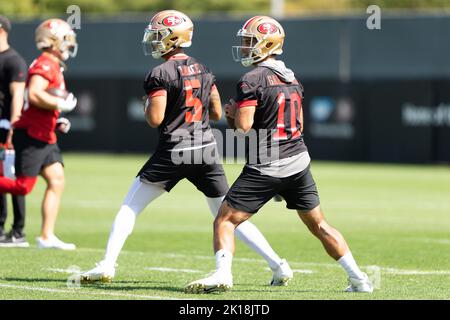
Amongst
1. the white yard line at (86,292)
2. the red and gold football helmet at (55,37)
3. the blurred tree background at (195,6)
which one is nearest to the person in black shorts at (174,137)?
the white yard line at (86,292)

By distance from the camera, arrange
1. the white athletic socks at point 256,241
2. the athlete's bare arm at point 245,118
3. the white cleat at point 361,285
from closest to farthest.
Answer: the athlete's bare arm at point 245,118
the white cleat at point 361,285
the white athletic socks at point 256,241

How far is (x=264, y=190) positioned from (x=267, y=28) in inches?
51.2

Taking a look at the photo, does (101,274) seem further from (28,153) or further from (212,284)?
(28,153)

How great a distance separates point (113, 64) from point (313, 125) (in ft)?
21.6

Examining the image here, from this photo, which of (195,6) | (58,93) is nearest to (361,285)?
(58,93)

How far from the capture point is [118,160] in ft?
98.8

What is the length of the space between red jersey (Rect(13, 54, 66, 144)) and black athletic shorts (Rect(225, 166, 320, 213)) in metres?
3.28

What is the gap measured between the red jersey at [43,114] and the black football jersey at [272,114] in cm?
323

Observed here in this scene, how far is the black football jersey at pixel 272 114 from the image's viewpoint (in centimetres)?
888

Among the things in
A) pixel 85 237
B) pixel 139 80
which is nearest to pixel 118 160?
pixel 139 80

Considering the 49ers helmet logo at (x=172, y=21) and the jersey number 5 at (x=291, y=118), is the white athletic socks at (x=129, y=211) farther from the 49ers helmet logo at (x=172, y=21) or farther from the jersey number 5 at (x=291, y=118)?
the 49ers helmet logo at (x=172, y=21)

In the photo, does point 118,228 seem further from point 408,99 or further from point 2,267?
point 408,99

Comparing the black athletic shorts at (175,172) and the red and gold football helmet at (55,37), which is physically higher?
the red and gold football helmet at (55,37)

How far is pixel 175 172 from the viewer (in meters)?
9.52
